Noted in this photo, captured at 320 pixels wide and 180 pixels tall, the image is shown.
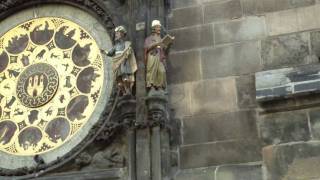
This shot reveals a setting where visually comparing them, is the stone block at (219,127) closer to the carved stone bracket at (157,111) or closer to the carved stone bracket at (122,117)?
the carved stone bracket at (157,111)

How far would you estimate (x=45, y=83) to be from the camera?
8969 mm

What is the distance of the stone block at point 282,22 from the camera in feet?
26.9

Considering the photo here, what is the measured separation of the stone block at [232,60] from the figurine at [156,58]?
54 cm

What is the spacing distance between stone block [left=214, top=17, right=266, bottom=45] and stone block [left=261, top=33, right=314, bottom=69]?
0.17 metres

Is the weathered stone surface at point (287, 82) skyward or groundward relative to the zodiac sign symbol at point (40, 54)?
groundward

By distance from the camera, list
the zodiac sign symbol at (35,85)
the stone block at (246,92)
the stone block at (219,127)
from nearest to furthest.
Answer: the stone block at (219,127), the stone block at (246,92), the zodiac sign symbol at (35,85)

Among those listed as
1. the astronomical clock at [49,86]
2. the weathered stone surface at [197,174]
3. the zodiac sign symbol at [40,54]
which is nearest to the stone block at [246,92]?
the weathered stone surface at [197,174]

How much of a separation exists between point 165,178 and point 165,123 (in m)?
0.65

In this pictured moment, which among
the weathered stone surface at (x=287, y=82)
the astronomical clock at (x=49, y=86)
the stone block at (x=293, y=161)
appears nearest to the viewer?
the stone block at (x=293, y=161)

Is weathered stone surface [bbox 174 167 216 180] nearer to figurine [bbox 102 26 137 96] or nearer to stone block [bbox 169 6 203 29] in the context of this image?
figurine [bbox 102 26 137 96]

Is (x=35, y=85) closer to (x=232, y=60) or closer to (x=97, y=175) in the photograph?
(x=97, y=175)

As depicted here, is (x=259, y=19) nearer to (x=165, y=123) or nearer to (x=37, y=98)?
(x=165, y=123)

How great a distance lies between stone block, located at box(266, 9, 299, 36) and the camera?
8.20 metres

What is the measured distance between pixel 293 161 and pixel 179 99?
5.27 ft
